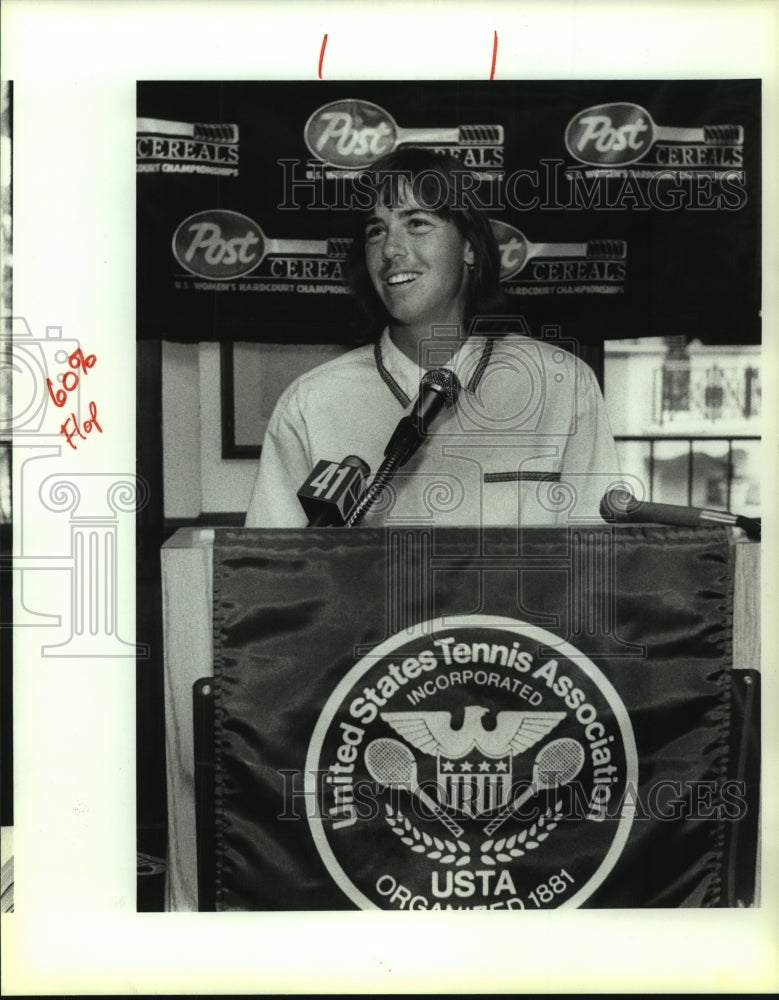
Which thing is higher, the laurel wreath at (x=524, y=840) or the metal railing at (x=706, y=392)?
the metal railing at (x=706, y=392)

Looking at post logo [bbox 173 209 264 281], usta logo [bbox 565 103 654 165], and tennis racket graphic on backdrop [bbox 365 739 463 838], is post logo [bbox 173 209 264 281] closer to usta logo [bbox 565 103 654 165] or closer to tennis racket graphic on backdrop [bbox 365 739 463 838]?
usta logo [bbox 565 103 654 165]

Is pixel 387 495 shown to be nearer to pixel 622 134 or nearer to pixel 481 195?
pixel 481 195

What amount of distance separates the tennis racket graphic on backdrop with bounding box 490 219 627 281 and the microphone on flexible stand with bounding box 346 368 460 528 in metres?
0.28

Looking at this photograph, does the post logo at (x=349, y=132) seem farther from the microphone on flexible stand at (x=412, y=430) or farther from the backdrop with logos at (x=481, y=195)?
the microphone on flexible stand at (x=412, y=430)

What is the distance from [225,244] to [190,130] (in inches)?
9.4

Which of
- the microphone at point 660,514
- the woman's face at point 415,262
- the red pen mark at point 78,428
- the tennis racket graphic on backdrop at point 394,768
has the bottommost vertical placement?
the tennis racket graphic on backdrop at point 394,768

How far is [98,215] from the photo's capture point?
7.94ft

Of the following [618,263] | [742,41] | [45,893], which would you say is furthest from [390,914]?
[742,41]

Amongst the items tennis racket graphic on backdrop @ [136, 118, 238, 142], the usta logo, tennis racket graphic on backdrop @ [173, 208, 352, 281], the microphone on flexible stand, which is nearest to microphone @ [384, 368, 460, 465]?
the microphone on flexible stand

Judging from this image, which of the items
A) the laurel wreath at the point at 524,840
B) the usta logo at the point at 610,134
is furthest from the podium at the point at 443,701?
the usta logo at the point at 610,134

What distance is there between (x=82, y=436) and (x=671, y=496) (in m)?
1.21

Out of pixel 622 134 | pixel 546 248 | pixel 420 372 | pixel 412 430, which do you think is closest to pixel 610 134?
pixel 622 134

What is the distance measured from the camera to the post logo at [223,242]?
94.6 inches

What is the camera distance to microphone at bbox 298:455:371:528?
2.42 metres
